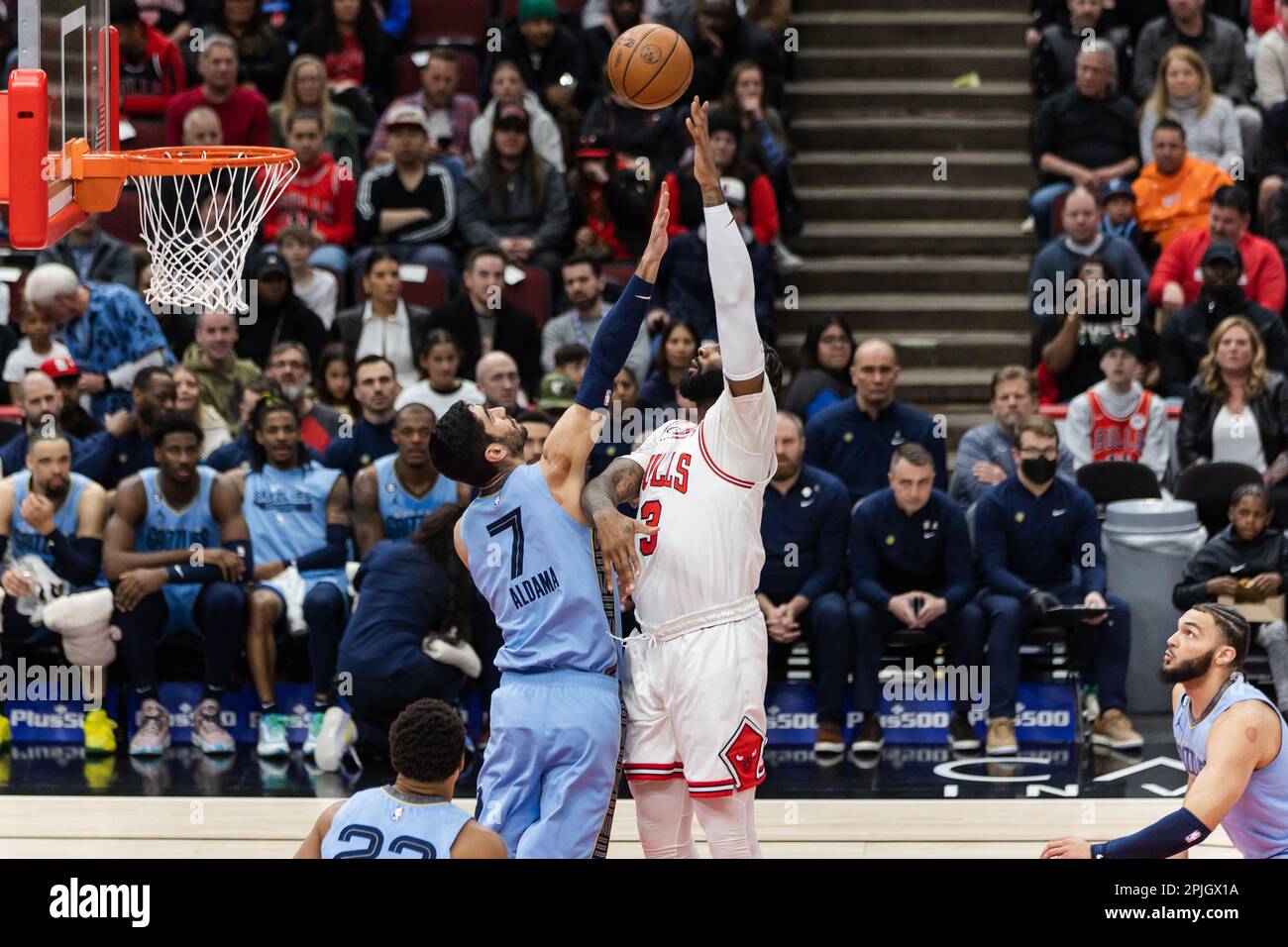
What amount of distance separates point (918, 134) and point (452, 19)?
11.1ft

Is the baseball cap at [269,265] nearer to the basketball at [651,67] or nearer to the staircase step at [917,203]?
the staircase step at [917,203]

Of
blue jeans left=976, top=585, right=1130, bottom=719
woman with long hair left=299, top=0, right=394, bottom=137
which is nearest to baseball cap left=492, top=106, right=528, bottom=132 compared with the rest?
woman with long hair left=299, top=0, right=394, bottom=137

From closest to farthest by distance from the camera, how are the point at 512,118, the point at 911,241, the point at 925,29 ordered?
the point at 512,118, the point at 911,241, the point at 925,29

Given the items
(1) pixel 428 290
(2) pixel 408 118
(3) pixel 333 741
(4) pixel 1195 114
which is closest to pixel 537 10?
(2) pixel 408 118

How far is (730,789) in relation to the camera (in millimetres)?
5762

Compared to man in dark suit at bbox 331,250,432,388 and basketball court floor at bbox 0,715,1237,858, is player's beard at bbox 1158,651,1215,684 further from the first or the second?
man in dark suit at bbox 331,250,432,388

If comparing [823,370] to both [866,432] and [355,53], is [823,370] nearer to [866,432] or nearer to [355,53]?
[866,432]

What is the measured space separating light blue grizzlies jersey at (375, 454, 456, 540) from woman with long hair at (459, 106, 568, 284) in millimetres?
2481

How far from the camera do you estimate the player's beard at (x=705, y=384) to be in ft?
19.8

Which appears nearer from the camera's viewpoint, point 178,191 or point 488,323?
point 178,191

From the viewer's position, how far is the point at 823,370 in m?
10.3
